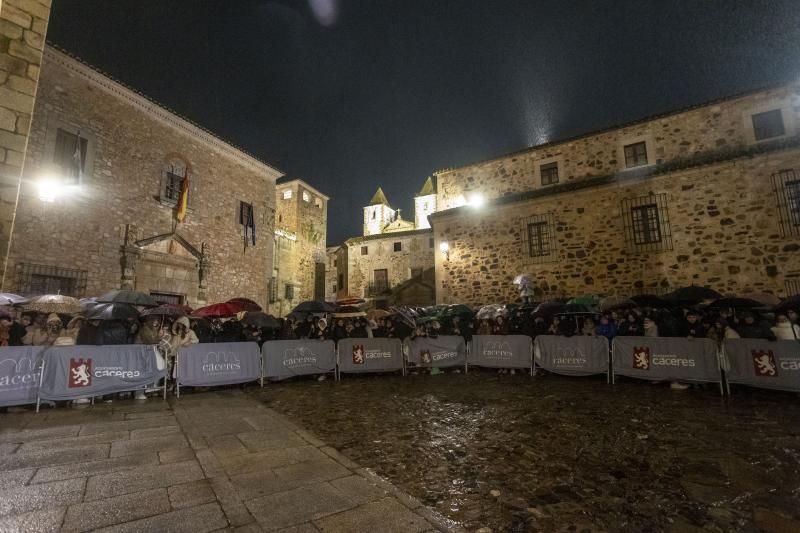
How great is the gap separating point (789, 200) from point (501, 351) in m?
10.5

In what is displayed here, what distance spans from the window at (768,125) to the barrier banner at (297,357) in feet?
53.9

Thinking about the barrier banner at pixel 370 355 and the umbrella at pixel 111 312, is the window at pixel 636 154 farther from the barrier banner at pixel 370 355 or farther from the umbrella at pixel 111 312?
the umbrella at pixel 111 312

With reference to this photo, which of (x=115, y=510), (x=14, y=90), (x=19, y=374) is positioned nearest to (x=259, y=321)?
(x=19, y=374)

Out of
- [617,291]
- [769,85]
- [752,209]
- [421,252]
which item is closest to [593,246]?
[617,291]

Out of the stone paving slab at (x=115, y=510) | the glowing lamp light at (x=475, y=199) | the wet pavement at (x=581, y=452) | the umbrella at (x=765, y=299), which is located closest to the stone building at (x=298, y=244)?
the glowing lamp light at (x=475, y=199)

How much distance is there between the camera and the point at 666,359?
791cm

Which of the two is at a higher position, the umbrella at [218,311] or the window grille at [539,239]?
the window grille at [539,239]

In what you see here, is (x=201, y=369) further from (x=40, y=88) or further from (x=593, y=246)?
(x=593, y=246)

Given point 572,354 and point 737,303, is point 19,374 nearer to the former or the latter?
point 572,354

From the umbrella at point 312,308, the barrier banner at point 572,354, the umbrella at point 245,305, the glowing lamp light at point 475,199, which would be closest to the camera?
the barrier banner at point 572,354

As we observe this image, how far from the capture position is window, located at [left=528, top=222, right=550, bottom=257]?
15.4 meters

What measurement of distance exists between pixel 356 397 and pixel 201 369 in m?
3.56

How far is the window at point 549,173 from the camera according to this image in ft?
54.8

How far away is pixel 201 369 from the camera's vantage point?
8094 millimetres
